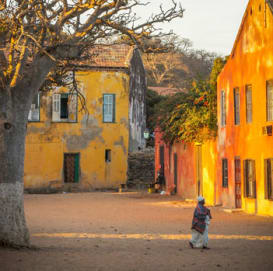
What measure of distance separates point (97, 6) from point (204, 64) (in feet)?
168

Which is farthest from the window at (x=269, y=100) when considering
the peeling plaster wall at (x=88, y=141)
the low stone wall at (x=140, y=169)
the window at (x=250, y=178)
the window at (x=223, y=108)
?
the low stone wall at (x=140, y=169)

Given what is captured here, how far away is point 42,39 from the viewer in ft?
43.4

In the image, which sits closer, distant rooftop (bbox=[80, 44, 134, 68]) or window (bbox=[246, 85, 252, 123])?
window (bbox=[246, 85, 252, 123])

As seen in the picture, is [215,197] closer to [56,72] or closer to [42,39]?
[56,72]

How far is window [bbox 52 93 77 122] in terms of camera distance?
36.5m

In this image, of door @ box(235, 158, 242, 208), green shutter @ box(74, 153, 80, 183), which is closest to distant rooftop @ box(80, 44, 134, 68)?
green shutter @ box(74, 153, 80, 183)

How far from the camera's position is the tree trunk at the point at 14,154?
12.4m

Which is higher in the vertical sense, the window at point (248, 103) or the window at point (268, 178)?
the window at point (248, 103)

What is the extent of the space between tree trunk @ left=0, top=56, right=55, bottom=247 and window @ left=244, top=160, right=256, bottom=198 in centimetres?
1090

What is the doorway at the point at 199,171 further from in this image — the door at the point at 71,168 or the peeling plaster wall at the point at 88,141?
the door at the point at 71,168

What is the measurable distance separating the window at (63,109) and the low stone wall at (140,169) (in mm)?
4530

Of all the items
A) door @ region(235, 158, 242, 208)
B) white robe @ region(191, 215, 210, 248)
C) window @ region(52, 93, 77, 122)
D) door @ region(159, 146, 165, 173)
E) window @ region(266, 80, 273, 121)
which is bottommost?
white robe @ region(191, 215, 210, 248)

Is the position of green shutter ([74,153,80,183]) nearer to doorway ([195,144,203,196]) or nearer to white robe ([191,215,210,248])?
doorway ([195,144,203,196])

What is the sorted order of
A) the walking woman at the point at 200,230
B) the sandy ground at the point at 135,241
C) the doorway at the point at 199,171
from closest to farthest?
the sandy ground at the point at 135,241, the walking woman at the point at 200,230, the doorway at the point at 199,171
